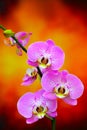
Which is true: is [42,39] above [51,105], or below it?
below

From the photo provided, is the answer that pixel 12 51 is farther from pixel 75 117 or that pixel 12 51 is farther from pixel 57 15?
pixel 75 117

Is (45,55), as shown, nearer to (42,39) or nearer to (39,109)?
(39,109)

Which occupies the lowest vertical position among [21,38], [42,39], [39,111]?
[42,39]

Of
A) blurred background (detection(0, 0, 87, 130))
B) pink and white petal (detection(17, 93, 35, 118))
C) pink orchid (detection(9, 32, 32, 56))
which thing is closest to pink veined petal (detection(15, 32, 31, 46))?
pink orchid (detection(9, 32, 32, 56))

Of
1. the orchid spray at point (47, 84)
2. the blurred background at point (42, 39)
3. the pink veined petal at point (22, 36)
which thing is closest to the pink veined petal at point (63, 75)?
the orchid spray at point (47, 84)

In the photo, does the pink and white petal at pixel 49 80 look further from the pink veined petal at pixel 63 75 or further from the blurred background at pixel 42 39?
the blurred background at pixel 42 39

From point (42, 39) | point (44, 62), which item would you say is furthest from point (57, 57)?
point (42, 39)
